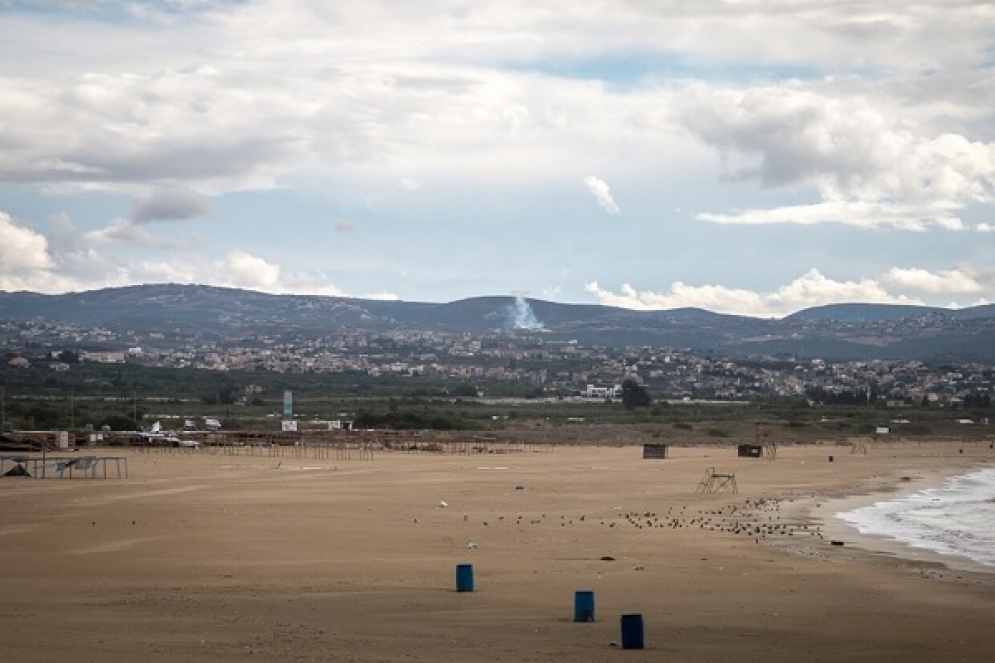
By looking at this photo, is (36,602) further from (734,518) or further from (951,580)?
(734,518)

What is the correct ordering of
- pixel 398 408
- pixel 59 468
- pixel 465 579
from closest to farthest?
pixel 465 579
pixel 59 468
pixel 398 408

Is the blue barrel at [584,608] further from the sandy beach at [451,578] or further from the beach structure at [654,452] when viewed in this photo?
the beach structure at [654,452]

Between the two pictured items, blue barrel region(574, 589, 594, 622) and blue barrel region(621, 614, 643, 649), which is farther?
blue barrel region(574, 589, 594, 622)

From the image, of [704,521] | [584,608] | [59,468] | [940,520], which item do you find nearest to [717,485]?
[940,520]

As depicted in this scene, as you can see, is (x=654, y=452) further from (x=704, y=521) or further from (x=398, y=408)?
(x=398, y=408)

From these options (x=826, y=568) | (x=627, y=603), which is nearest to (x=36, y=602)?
(x=627, y=603)

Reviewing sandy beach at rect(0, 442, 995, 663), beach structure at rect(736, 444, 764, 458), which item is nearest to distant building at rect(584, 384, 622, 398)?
beach structure at rect(736, 444, 764, 458)

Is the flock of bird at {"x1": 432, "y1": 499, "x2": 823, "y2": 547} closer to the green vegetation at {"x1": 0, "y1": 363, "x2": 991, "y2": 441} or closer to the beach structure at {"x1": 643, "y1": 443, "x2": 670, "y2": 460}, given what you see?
the beach structure at {"x1": 643, "y1": 443, "x2": 670, "y2": 460}

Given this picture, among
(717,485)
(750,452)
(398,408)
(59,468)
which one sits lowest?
(750,452)
